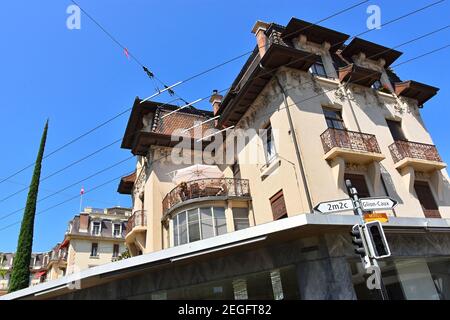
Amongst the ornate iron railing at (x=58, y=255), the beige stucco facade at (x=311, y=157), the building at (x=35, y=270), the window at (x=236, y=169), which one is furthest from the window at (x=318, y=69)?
the building at (x=35, y=270)

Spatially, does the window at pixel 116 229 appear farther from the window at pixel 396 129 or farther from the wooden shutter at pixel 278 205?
the window at pixel 396 129

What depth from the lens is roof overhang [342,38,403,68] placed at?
16.9 m

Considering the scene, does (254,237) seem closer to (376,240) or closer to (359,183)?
(376,240)

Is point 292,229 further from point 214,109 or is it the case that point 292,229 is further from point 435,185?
point 214,109

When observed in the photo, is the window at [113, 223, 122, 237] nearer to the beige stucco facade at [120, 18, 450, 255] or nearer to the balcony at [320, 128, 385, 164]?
the beige stucco facade at [120, 18, 450, 255]

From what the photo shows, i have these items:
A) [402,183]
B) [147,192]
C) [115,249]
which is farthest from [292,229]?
[115,249]

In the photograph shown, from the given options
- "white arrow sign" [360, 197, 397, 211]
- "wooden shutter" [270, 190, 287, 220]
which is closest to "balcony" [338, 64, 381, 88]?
"wooden shutter" [270, 190, 287, 220]

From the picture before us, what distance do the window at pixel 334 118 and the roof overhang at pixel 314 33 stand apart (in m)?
4.07

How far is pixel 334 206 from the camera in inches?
271

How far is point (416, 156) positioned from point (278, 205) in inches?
270

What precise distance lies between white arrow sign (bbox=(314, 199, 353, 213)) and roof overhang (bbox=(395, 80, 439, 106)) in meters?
12.8

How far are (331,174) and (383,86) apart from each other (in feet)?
25.2

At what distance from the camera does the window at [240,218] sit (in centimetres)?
1544

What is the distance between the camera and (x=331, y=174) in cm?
1230
